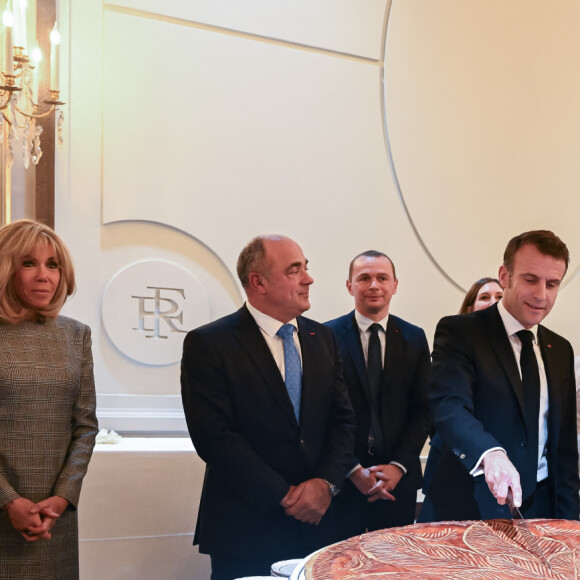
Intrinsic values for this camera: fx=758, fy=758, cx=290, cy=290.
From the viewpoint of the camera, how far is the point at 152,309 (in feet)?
14.5

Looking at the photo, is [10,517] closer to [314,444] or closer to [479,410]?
[314,444]

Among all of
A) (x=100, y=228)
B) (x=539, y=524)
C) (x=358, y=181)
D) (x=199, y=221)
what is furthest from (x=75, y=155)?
(x=539, y=524)

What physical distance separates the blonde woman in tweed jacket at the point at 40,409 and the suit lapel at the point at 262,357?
1.92ft

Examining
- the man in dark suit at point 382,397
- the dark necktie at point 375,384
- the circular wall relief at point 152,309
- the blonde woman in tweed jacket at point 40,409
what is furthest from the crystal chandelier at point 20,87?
the dark necktie at point 375,384

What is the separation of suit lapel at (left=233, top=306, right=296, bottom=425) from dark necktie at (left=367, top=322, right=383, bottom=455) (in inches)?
27.4

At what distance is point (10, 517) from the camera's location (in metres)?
2.45

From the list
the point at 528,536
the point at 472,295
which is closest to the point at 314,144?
the point at 472,295

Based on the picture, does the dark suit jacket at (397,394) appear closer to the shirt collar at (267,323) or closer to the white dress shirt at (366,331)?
the white dress shirt at (366,331)

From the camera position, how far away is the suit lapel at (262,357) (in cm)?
285

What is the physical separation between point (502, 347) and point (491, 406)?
214 mm

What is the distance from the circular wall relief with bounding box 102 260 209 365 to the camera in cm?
432

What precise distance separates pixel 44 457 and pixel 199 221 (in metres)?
2.25

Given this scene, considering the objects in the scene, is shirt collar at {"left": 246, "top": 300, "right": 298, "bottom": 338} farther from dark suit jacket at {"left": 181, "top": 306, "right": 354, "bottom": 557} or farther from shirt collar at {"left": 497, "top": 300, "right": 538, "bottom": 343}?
shirt collar at {"left": 497, "top": 300, "right": 538, "bottom": 343}

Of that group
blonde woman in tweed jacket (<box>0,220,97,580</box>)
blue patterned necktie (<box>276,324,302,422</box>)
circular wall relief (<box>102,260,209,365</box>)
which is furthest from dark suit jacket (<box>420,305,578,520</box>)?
circular wall relief (<box>102,260,209,365</box>)
